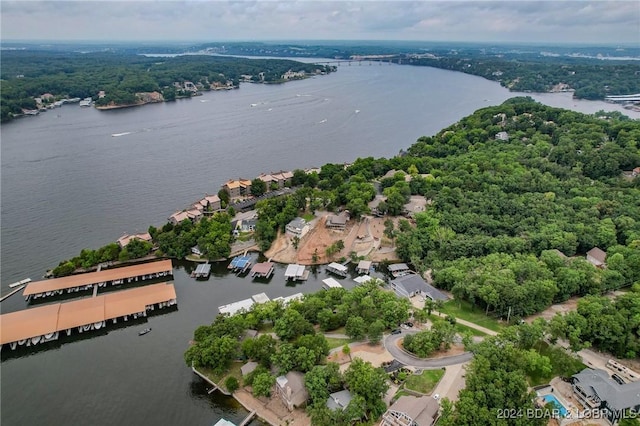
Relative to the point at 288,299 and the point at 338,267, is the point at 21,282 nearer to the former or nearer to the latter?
the point at 288,299

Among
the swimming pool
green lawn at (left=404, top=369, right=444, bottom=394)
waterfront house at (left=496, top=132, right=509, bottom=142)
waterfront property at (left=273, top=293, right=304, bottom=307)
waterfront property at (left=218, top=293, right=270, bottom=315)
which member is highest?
waterfront house at (left=496, top=132, right=509, bottom=142)

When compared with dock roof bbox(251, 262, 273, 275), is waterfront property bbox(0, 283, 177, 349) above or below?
above

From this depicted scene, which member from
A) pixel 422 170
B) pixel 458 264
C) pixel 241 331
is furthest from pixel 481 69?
pixel 241 331

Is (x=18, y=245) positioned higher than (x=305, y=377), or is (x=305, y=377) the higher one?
(x=305, y=377)

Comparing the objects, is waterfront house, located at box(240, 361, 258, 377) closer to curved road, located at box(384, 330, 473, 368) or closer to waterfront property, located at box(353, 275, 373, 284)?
curved road, located at box(384, 330, 473, 368)

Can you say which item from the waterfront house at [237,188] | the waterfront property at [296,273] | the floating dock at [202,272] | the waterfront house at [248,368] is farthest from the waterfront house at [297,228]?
the waterfront house at [248,368]

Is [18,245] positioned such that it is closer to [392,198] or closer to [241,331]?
[241,331]

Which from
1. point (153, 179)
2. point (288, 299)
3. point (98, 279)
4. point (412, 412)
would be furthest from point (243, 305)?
point (153, 179)

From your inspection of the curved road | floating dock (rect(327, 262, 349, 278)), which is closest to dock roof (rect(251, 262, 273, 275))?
floating dock (rect(327, 262, 349, 278))
